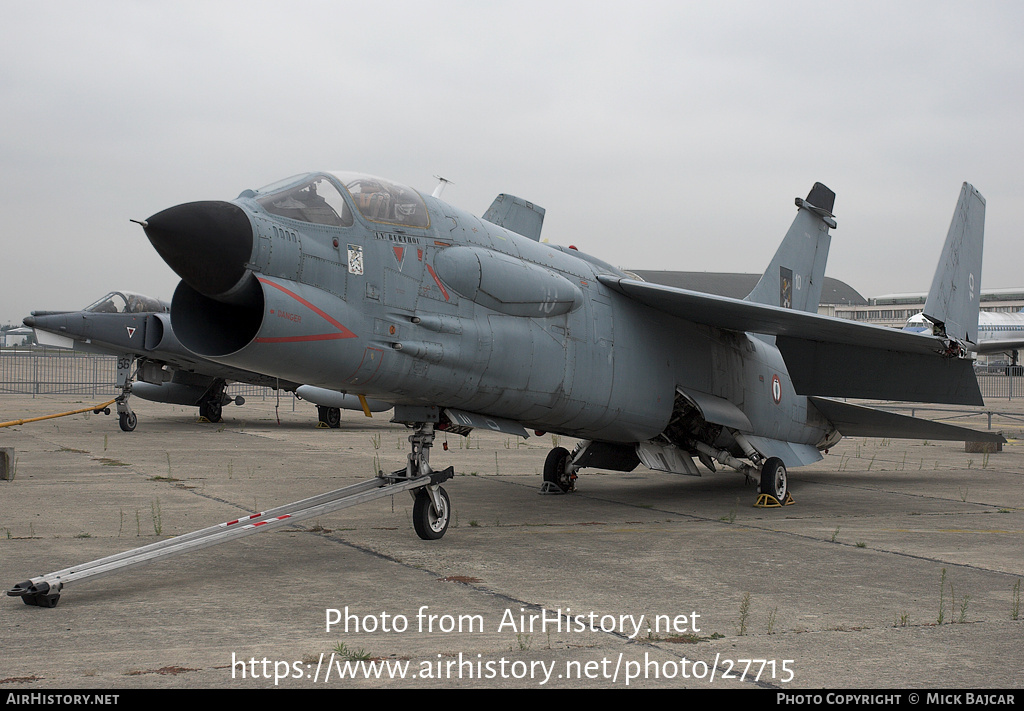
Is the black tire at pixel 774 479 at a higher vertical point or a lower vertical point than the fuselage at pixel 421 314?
lower

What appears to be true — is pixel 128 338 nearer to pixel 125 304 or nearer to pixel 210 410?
pixel 125 304

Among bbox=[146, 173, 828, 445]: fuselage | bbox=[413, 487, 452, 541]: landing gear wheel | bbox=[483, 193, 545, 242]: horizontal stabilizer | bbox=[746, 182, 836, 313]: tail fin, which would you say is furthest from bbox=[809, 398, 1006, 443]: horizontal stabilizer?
bbox=[413, 487, 452, 541]: landing gear wheel

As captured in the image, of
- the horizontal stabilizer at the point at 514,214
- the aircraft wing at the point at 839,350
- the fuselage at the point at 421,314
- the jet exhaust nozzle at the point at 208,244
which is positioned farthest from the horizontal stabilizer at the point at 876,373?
the jet exhaust nozzle at the point at 208,244

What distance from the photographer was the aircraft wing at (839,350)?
28.6 feet

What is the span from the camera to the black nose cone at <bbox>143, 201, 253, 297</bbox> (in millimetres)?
5254

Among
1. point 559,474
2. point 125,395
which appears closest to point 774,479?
point 559,474

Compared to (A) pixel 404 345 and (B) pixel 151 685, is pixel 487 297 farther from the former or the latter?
(B) pixel 151 685

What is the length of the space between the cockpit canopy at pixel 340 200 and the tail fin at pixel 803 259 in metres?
6.52

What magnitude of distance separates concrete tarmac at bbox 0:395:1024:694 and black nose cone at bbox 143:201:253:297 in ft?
6.60

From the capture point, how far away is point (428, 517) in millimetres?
6844

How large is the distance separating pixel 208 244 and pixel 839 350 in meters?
8.46

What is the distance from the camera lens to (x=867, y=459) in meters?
16.4

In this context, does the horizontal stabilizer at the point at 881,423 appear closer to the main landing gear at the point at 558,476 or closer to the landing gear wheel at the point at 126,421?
the main landing gear at the point at 558,476

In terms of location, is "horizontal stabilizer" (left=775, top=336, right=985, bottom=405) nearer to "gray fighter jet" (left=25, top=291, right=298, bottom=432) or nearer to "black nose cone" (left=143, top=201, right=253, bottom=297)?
"black nose cone" (left=143, top=201, right=253, bottom=297)
